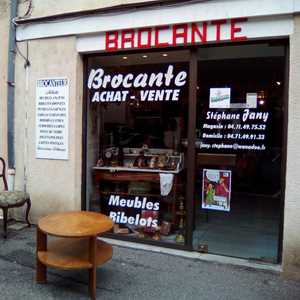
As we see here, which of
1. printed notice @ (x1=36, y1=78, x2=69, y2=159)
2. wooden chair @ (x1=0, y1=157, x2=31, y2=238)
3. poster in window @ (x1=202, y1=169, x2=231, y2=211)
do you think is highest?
printed notice @ (x1=36, y1=78, x2=69, y2=159)

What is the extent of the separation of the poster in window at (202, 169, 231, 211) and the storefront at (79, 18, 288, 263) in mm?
13

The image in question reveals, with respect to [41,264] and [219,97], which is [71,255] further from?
[219,97]

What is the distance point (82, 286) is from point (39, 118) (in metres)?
2.73

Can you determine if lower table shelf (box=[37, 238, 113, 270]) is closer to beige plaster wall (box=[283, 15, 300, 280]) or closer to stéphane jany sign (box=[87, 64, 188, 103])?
beige plaster wall (box=[283, 15, 300, 280])

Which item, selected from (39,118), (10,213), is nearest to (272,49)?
(39,118)

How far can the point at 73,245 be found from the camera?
4.16 metres

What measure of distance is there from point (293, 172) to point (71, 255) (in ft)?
7.97

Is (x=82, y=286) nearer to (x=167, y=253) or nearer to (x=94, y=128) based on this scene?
(x=167, y=253)

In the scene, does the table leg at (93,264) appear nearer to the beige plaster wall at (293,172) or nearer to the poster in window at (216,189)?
the poster in window at (216,189)

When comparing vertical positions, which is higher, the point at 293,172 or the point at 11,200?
the point at 293,172

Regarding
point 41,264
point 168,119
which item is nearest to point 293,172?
point 168,119

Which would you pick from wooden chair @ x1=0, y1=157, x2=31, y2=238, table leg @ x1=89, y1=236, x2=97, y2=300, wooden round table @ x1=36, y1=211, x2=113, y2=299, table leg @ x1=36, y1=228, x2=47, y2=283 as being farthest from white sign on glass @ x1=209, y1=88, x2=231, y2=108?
wooden chair @ x1=0, y1=157, x2=31, y2=238

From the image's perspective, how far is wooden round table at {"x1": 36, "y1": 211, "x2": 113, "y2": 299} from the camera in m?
3.63

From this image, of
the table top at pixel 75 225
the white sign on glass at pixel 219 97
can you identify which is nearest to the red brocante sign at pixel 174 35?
the white sign on glass at pixel 219 97
